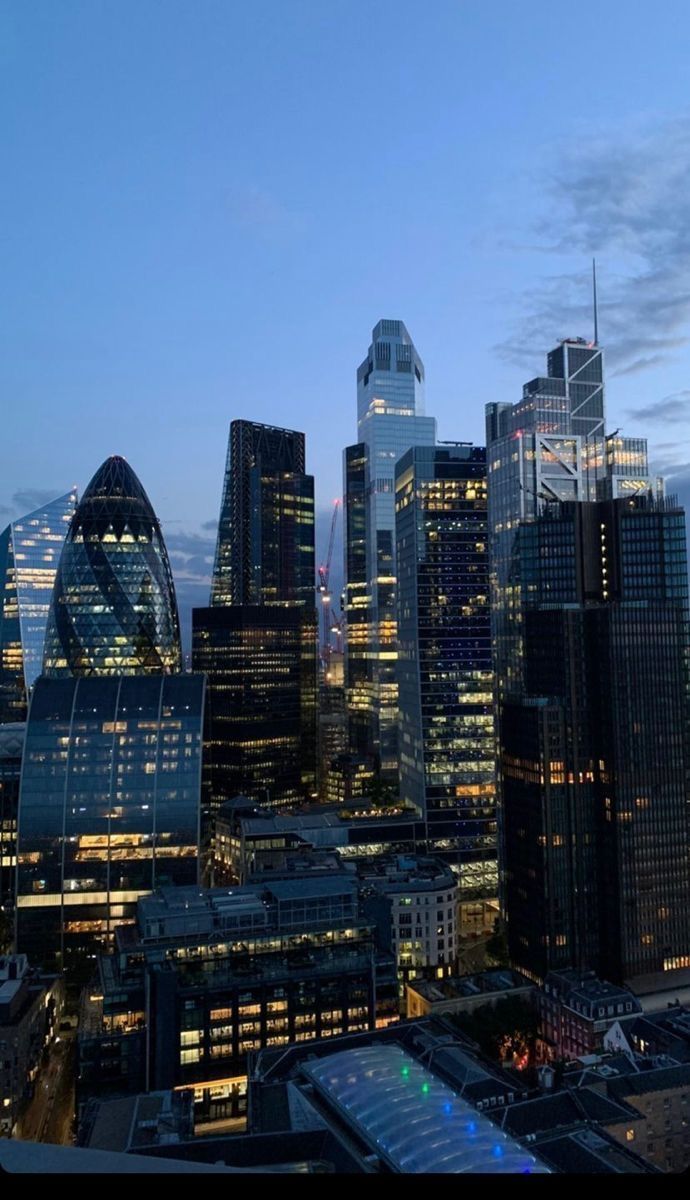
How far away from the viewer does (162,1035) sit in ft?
147

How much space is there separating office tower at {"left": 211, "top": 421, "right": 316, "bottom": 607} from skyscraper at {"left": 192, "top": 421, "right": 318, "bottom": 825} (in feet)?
0.80

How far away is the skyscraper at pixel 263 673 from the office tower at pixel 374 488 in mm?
8568

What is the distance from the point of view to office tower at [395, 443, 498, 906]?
8962cm

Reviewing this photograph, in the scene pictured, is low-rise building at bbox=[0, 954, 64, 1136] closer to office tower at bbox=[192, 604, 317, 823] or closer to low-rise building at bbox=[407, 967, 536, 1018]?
low-rise building at bbox=[407, 967, 536, 1018]

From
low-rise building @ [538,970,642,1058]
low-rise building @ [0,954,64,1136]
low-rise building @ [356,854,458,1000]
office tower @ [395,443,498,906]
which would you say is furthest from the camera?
office tower @ [395,443,498,906]

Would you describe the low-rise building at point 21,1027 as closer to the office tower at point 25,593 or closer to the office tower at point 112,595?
the office tower at point 112,595

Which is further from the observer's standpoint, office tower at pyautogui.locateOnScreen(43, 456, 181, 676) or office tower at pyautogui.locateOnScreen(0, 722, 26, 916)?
office tower at pyautogui.locateOnScreen(43, 456, 181, 676)

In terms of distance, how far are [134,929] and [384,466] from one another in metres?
A: 103

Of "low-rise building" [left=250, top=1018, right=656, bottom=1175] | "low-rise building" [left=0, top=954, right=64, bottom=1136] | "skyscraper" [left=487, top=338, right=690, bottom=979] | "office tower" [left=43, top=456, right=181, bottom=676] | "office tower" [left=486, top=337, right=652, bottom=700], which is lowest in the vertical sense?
"low-rise building" [left=0, top=954, right=64, bottom=1136]

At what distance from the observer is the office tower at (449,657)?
89625 mm

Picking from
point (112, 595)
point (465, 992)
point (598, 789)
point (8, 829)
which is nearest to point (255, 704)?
point (112, 595)

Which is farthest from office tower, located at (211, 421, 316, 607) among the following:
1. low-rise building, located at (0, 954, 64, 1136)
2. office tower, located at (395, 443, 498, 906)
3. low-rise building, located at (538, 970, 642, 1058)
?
low-rise building, located at (538, 970, 642, 1058)

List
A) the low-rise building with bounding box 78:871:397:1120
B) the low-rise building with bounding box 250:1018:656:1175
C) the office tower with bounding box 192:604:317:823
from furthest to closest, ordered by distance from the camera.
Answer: the office tower with bounding box 192:604:317:823 → the low-rise building with bounding box 78:871:397:1120 → the low-rise building with bounding box 250:1018:656:1175

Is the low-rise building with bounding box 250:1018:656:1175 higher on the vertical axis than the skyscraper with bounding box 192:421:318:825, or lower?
lower
